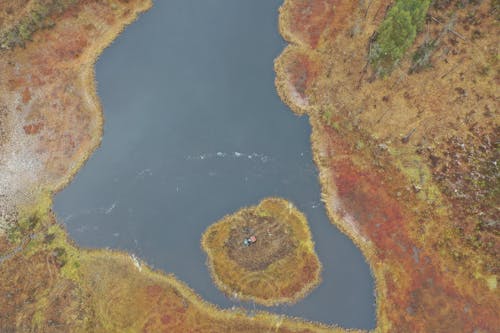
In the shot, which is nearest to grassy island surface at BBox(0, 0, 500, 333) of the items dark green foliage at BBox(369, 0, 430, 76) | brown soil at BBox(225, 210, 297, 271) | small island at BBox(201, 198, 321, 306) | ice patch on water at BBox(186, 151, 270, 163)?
dark green foliage at BBox(369, 0, 430, 76)

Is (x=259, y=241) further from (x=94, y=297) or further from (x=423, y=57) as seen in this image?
(x=423, y=57)

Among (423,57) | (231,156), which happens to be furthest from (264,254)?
(423,57)

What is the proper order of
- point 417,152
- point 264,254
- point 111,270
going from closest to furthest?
point 111,270, point 264,254, point 417,152

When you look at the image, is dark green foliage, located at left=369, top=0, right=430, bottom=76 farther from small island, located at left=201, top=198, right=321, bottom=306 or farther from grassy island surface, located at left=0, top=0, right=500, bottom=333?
small island, located at left=201, top=198, right=321, bottom=306

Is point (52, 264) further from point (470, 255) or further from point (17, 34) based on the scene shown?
point (470, 255)

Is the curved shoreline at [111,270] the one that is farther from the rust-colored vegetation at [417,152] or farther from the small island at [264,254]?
the rust-colored vegetation at [417,152]

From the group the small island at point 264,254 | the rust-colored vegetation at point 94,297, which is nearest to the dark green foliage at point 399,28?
the small island at point 264,254

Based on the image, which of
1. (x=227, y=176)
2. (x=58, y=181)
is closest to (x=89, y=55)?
(x=58, y=181)
